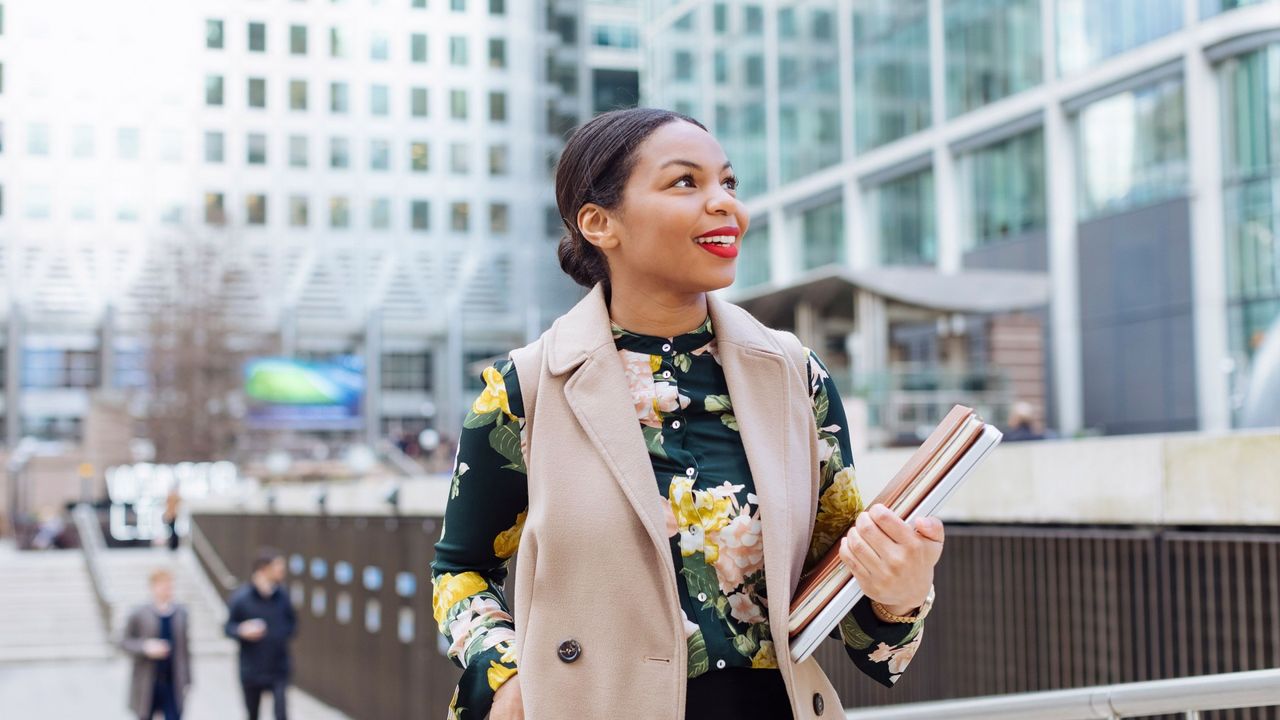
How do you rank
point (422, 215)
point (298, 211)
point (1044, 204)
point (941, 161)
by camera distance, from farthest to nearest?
point (298, 211)
point (422, 215)
point (941, 161)
point (1044, 204)

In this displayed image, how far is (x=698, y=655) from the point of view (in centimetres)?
187

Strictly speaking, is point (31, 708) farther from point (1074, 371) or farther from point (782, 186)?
point (782, 186)

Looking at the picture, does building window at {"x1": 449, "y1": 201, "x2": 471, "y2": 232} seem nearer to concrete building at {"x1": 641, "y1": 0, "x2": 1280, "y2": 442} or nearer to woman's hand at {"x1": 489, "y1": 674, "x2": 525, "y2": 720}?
concrete building at {"x1": 641, "y1": 0, "x2": 1280, "y2": 442}

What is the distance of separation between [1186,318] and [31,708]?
845 inches

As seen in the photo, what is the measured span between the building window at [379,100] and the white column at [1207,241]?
35.7m

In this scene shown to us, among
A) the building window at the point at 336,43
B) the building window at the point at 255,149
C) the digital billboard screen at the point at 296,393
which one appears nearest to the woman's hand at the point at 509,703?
the digital billboard screen at the point at 296,393

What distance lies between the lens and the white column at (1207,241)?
1057 inches

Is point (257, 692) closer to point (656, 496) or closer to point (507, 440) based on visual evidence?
point (507, 440)

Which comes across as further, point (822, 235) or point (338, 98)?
point (338, 98)

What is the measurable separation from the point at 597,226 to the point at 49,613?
27.1 m

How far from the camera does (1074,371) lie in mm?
31547

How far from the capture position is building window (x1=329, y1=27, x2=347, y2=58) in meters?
54.9

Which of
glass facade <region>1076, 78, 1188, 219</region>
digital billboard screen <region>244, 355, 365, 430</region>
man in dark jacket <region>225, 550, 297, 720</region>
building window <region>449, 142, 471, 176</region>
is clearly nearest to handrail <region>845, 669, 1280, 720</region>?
man in dark jacket <region>225, 550, 297, 720</region>

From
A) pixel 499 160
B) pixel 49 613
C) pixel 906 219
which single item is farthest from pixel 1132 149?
pixel 499 160
